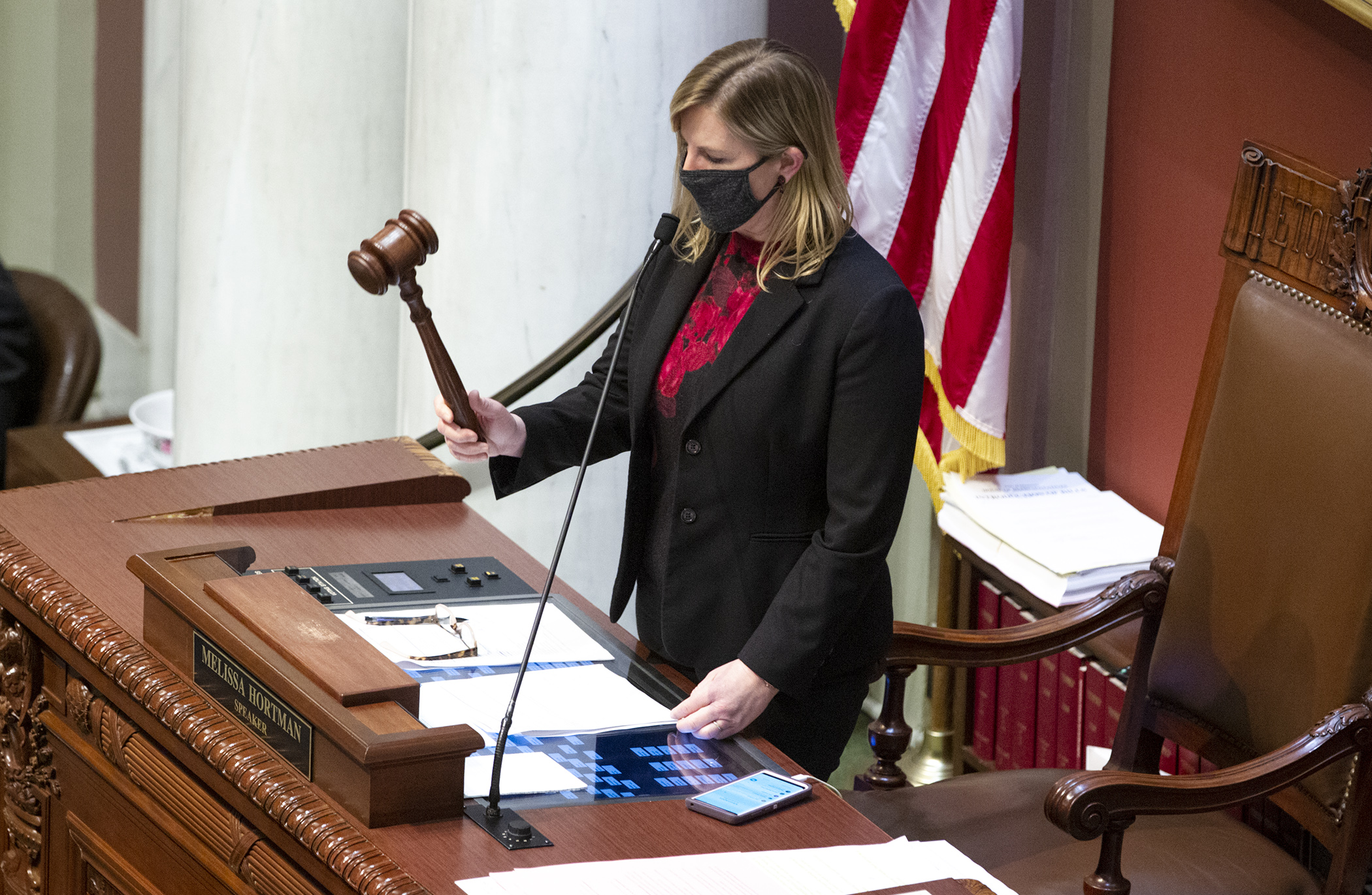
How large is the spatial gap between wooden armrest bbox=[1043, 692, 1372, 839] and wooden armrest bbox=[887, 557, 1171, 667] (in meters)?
0.41

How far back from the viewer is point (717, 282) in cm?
221

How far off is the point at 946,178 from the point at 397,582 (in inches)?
64.6

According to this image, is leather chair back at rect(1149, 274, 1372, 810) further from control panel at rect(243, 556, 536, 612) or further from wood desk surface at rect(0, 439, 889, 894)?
control panel at rect(243, 556, 536, 612)

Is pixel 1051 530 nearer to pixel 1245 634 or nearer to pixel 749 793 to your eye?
pixel 1245 634

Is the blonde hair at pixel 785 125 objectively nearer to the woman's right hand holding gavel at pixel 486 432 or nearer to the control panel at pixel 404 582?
the woman's right hand holding gavel at pixel 486 432

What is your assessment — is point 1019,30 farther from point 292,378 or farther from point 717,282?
point 292,378

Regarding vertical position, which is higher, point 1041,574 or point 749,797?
point 749,797

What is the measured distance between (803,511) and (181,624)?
770mm

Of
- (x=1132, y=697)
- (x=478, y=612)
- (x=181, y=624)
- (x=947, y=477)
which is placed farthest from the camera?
(x=947, y=477)

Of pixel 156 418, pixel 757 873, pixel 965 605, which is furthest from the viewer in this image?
pixel 156 418

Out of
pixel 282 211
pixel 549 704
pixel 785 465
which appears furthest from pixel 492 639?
pixel 282 211

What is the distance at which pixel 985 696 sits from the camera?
3.49 meters

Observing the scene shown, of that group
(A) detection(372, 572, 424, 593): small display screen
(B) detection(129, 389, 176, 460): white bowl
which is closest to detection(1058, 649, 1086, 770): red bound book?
(A) detection(372, 572, 424, 593): small display screen

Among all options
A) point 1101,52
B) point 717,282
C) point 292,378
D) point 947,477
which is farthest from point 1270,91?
point 292,378
